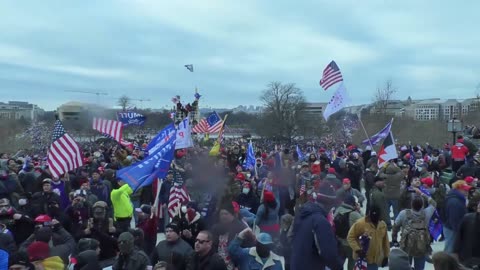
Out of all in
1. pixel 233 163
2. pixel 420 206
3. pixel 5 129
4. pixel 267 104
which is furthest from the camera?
pixel 267 104

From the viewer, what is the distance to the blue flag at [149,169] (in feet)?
27.9

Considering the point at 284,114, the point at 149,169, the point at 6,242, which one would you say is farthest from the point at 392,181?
the point at 284,114

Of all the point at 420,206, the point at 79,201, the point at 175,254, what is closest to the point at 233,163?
the point at 79,201

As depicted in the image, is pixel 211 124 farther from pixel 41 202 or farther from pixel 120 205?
pixel 41 202

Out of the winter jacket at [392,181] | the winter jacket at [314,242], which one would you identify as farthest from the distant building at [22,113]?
the winter jacket at [314,242]

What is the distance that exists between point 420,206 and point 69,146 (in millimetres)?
6628

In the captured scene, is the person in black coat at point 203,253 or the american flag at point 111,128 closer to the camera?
the person in black coat at point 203,253

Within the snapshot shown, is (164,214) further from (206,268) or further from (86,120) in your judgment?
(206,268)

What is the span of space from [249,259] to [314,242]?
82 cm

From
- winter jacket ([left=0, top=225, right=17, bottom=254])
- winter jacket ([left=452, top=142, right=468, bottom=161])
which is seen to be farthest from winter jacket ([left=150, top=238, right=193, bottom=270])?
winter jacket ([left=452, top=142, right=468, bottom=161])

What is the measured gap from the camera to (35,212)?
8328 mm

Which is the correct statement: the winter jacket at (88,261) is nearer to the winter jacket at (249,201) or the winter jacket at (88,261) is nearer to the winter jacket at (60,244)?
the winter jacket at (60,244)

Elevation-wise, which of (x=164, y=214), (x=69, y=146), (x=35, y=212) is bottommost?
(x=164, y=214)

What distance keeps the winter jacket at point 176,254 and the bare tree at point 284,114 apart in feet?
214
